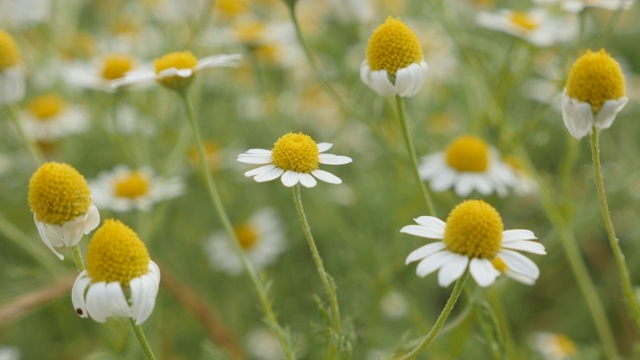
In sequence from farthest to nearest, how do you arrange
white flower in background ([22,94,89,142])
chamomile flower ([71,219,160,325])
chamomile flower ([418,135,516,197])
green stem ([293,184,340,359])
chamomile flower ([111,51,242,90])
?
white flower in background ([22,94,89,142]) → chamomile flower ([418,135,516,197]) → chamomile flower ([111,51,242,90]) → green stem ([293,184,340,359]) → chamomile flower ([71,219,160,325])

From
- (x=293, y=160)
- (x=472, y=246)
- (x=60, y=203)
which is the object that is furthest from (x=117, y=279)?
(x=472, y=246)

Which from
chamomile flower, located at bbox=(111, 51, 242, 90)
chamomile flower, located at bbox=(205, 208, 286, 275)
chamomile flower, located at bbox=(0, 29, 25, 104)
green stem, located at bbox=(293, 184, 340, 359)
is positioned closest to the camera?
green stem, located at bbox=(293, 184, 340, 359)

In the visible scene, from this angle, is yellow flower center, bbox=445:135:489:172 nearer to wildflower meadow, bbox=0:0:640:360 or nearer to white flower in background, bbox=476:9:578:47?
wildflower meadow, bbox=0:0:640:360

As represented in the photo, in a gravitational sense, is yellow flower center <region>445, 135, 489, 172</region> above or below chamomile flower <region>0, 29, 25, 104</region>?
below

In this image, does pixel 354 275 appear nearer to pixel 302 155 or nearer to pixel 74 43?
pixel 302 155

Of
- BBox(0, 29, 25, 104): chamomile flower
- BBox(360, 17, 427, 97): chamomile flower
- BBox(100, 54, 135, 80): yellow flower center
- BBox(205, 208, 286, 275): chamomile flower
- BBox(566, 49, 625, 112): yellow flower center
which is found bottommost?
BBox(205, 208, 286, 275): chamomile flower

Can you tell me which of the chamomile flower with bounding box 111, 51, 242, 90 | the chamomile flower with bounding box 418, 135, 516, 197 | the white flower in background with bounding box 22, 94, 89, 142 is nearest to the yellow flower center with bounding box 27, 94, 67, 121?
the white flower in background with bounding box 22, 94, 89, 142

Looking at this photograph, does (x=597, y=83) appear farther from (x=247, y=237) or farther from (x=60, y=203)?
(x=247, y=237)
